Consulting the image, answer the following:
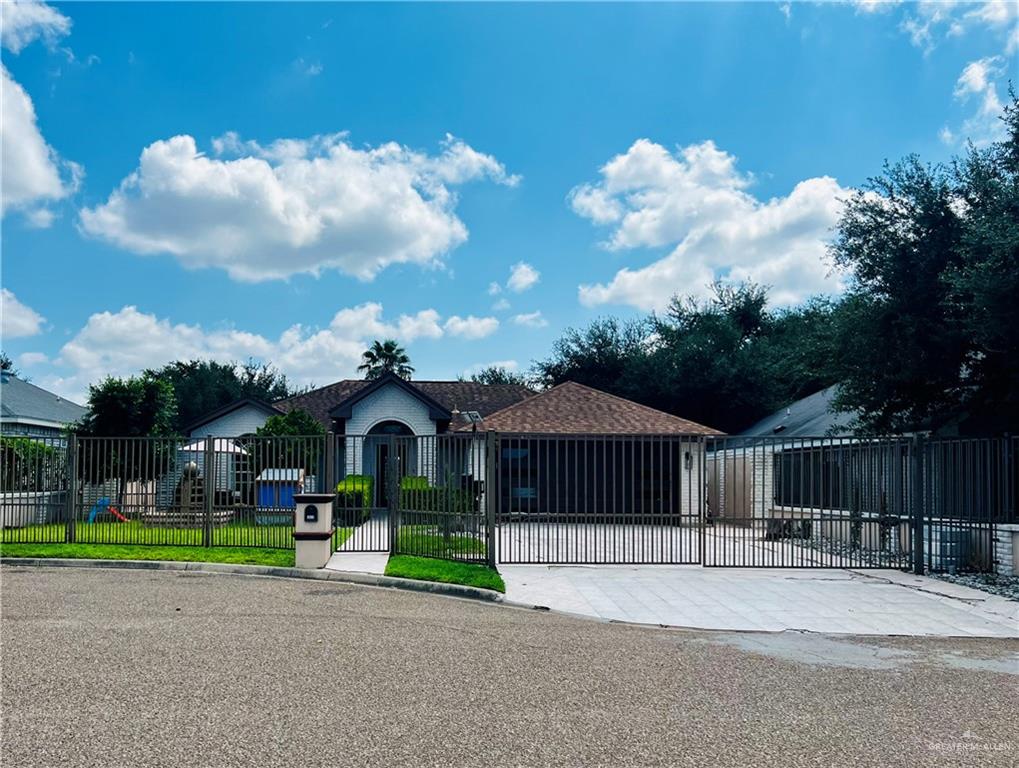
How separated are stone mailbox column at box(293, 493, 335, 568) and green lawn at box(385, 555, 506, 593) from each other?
1.07m

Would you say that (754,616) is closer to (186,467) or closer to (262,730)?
(262,730)

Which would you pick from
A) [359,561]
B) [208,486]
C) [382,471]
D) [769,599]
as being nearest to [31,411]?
[382,471]

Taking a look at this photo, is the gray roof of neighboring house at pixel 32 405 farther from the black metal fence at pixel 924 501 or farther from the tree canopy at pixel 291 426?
Result: the black metal fence at pixel 924 501

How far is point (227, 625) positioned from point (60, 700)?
299 cm

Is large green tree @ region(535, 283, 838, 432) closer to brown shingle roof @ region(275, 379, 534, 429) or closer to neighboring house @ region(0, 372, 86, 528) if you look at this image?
brown shingle roof @ region(275, 379, 534, 429)

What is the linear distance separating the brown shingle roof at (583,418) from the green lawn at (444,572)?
41.1 feet

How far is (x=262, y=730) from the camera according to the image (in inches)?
215

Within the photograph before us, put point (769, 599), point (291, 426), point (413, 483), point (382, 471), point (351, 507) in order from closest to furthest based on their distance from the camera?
point (769, 599) → point (413, 483) → point (351, 507) → point (382, 471) → point (291, 426)

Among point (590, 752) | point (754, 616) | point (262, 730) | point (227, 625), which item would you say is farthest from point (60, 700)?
point (754, 616)

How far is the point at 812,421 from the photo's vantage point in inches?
1131

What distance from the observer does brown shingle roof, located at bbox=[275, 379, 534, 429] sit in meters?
36.0

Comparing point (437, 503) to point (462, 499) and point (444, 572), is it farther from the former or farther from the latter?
point (444, 572)

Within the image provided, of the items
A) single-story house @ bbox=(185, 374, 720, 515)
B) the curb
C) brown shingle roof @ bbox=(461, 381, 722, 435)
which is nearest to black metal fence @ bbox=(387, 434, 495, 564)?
the curb

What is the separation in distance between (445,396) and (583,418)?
10.6m
